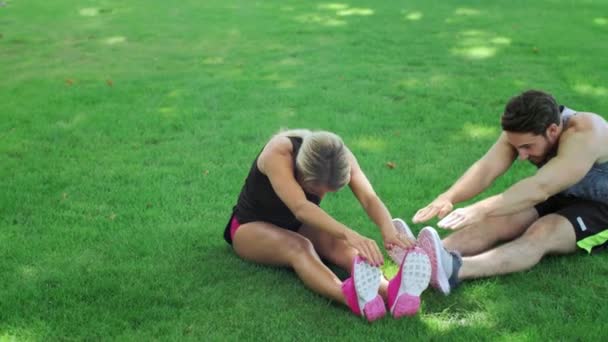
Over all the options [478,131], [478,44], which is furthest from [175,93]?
[478,44]

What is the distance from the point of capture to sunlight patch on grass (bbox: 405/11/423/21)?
1162cm

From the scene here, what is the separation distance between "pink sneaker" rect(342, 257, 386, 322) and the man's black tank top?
0.59 metres

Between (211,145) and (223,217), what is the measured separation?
1.51m

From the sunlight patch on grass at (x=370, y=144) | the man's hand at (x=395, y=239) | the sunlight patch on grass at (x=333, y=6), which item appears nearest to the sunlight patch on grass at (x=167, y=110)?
the sunlight patch on grass at (x=370, y=144)

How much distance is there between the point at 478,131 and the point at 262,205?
3127 millimetres

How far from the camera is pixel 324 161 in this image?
3467 millimetres

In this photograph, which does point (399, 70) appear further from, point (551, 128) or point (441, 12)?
point (551, 128)

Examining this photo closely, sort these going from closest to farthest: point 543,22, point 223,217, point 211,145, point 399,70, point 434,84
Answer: point 223,217, point 211,145, point 434,84, point 399,70, point 543,22

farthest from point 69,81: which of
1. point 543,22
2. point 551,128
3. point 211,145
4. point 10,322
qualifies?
point 543,22

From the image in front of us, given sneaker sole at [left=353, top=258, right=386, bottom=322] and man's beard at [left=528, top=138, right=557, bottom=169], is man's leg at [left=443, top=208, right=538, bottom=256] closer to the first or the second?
man's beard at [left=528, top=138, right=557, bottom=169]

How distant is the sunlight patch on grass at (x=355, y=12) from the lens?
12.2m

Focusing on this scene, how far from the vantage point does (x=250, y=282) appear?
12.9ft

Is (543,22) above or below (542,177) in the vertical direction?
below

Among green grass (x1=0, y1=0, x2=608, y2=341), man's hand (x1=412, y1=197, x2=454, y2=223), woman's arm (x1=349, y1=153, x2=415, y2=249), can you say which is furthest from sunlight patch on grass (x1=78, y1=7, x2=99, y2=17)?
man's hand (x1=412, y1=197, x2=454, y2=223)
